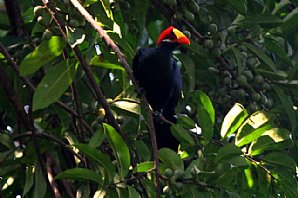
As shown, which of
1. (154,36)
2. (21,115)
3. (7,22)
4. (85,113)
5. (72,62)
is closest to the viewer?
(72,62)

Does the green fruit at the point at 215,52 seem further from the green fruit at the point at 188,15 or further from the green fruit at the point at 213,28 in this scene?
the green fruit at the point at 188,15

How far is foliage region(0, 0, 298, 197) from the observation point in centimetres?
243

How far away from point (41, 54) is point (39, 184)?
64 centimetres

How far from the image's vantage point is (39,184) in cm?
273

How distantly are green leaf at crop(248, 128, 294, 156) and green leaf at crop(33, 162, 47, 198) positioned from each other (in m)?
0.83

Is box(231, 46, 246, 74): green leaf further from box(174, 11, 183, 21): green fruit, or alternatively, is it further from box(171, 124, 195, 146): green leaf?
box(171, 124, 195, 146): green leaf

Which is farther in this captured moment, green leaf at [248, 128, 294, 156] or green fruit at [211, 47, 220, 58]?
green fruit at [211, 47, 220, 58]

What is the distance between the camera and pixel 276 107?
3.48m

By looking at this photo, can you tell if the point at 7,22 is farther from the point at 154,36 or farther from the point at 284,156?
the point at 284,156

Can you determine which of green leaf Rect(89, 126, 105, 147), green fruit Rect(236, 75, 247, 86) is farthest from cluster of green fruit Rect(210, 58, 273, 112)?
green leaf Rect(89, 126, 105, 147)

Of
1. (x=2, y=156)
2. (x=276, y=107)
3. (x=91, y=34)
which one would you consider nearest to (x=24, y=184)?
(x=2, y=156)

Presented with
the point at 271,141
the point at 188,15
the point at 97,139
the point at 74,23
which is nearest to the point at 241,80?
the point at 188,15

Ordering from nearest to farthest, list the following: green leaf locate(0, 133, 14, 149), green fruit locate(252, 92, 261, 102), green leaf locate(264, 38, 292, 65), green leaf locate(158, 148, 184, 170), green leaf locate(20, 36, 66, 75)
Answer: green leaf locate(20, 36, 66, 75) < green leaf locate(158, 148, 184, 170) < green leaf locate(0, 133, 14, 149) < green fruit locate(252, 92, 261, 102) < green leaf locate(264, 38, 292, 65)

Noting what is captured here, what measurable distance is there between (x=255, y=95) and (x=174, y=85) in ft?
1.49
